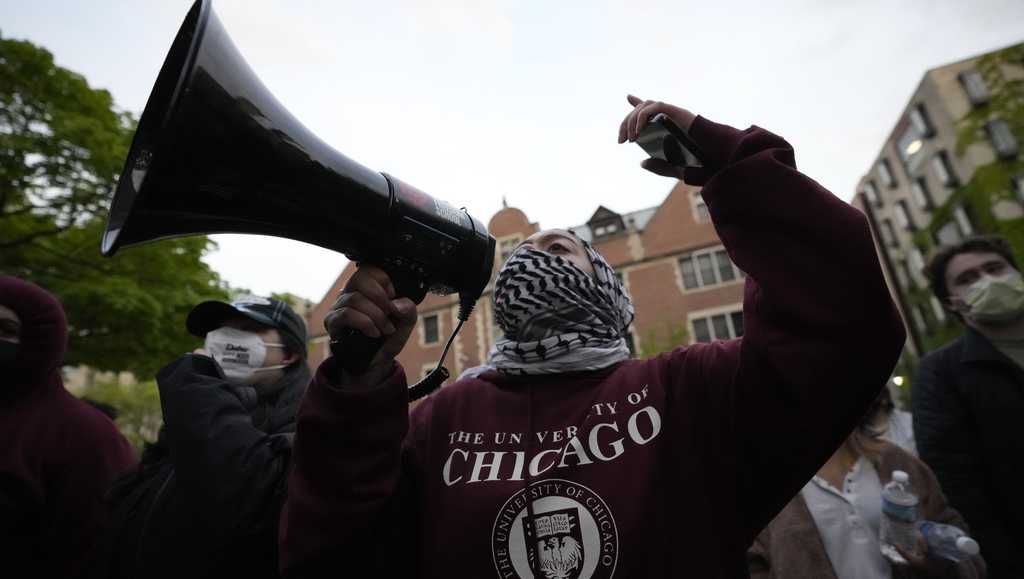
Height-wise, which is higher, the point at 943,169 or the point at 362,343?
the point at 943,169

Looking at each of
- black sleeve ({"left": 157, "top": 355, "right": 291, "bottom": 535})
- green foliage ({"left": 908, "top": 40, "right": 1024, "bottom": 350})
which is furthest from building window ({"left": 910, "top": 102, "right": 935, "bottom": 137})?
black sleeve ({"left": 157, "top": 355, "right": 291, "bottom": 535})

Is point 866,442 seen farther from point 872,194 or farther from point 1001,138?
point 872,194

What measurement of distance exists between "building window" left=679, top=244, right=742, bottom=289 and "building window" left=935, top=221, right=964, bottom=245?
11.5m

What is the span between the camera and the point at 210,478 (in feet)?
5.20

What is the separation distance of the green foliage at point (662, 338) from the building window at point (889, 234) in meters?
19.2

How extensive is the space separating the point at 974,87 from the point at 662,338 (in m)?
17.8

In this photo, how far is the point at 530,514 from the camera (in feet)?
3.82

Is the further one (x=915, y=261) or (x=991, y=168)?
(x=915, y=261)

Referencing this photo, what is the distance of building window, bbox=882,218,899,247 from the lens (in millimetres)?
28062

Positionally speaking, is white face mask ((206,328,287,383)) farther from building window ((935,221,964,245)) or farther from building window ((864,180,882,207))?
building window ((864,180,882,207))

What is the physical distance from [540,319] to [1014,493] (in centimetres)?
283

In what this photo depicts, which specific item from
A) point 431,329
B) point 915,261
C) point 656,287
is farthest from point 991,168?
point 431,329

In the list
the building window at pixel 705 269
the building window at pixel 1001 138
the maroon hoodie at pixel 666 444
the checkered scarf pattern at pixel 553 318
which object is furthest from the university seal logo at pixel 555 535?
the building window at pixel 1001 138

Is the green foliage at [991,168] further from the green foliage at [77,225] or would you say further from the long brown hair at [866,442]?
the green foliage at [77,225]
